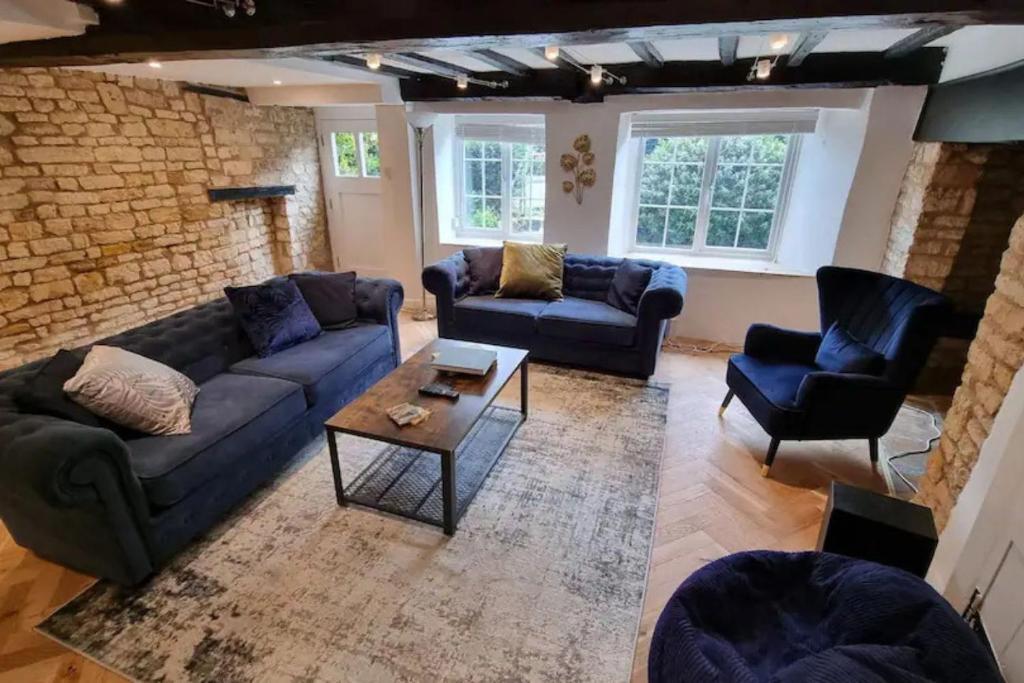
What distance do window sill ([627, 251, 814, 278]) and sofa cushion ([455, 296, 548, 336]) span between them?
141 centimetres

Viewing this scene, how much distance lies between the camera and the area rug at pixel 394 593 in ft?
5.43

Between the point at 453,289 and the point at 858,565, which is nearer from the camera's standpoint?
the point at 858,565

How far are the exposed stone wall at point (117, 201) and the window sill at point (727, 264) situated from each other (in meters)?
3.73

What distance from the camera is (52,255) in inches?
125

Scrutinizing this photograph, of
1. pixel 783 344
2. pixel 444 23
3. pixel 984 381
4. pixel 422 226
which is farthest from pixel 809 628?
pixel 422 226

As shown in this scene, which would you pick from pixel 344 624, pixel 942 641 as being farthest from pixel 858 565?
pixel 344 624

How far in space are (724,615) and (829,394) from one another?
159 cm

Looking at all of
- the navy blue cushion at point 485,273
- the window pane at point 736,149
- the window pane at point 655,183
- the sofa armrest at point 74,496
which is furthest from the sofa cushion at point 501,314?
the sofa armrest at point 74,496

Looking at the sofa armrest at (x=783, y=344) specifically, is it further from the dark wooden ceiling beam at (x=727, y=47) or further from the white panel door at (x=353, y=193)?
the white panel door at (x=353, y=193)

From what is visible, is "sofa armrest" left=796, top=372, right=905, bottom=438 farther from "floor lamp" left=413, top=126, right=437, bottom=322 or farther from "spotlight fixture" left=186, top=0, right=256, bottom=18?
"floor lamp" left=413, top=126, right=437, bottom=322

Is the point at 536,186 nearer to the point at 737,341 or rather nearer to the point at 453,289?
the point at 453,289

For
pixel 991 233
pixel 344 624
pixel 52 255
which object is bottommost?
pixel 344 624

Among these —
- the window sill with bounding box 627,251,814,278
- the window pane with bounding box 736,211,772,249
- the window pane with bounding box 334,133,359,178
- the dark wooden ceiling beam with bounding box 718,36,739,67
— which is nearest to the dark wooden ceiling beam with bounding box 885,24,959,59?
the dark wooden ceiling beam with bounding box 718,36,739,67

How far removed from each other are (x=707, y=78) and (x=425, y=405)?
3050 mm
